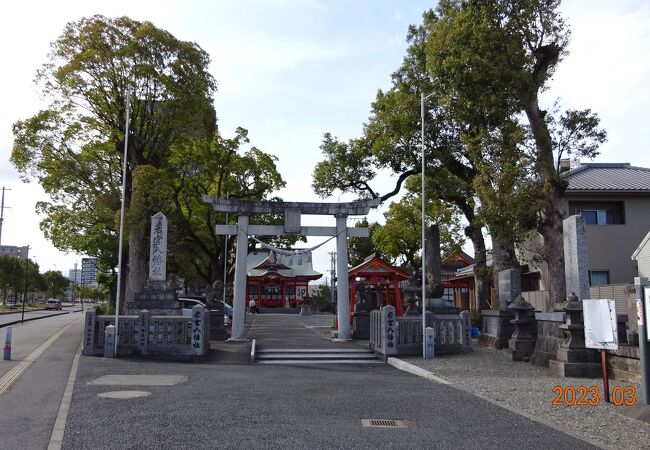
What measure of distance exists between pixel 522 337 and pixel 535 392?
5.58 m

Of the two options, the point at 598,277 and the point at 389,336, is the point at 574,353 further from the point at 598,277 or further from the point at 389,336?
the point at 598,277

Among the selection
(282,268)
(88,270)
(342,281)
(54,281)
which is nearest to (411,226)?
(342,281)

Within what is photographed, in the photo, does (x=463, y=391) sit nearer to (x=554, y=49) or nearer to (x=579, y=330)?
(x=579, y=330)

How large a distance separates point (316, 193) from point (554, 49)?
41.0 ft

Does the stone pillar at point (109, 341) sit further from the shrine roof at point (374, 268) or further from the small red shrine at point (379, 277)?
the shrine roof at point (374, 268)

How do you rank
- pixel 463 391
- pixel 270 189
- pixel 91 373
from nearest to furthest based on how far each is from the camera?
1. pixel 463 391
2. pixel 91 373
3. pixel 270 189

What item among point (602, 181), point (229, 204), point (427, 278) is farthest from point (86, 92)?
point (602, 181)

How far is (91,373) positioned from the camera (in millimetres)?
12078

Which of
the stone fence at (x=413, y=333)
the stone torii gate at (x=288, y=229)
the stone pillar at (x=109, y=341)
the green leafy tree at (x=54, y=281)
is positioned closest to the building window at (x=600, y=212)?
the stone torii gate at (x=288, y=229)

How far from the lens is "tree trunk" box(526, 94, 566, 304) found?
1831 centimetres

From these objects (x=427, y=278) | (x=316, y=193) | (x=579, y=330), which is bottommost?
(x=579, y=330)

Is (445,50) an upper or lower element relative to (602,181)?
upper

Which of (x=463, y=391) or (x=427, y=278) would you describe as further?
(x=427, y=278)

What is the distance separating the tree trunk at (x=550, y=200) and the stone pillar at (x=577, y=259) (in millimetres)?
3262
